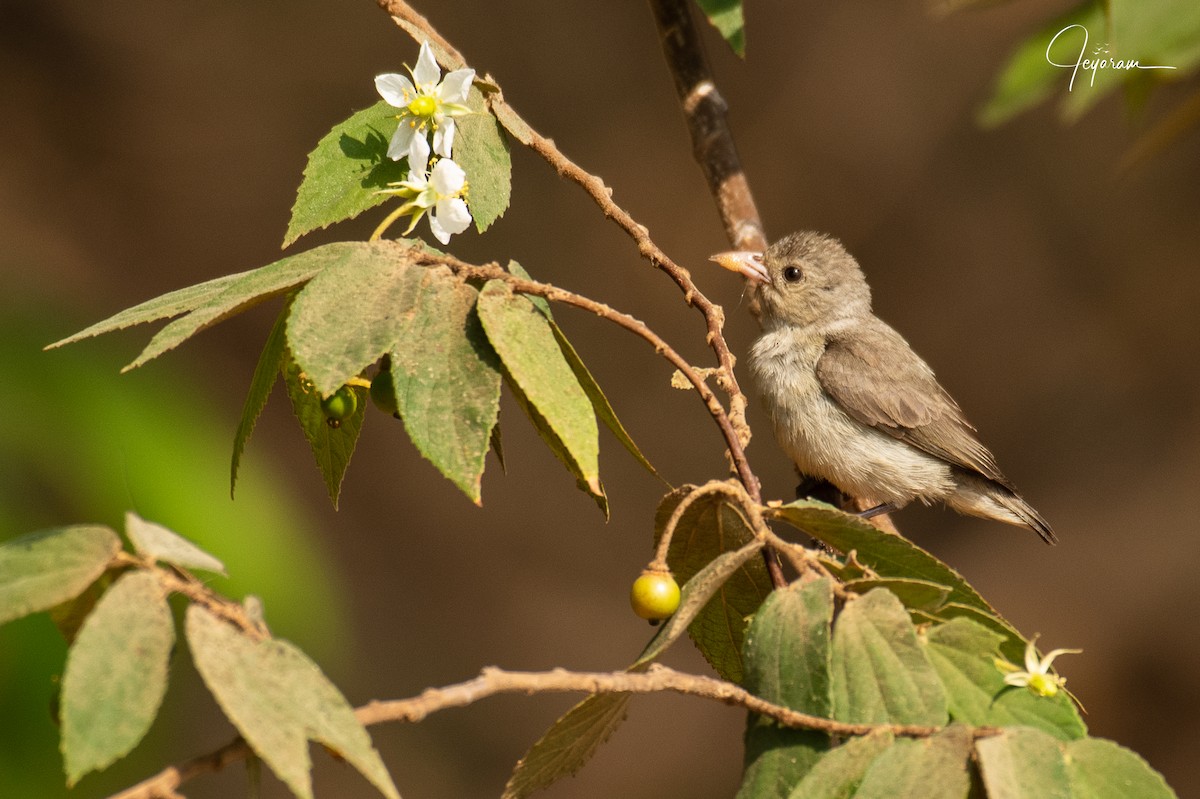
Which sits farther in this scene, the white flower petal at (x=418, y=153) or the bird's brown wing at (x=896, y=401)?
the bird's brown wing at (x=896, y=401)

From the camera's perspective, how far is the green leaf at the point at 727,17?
211 cm

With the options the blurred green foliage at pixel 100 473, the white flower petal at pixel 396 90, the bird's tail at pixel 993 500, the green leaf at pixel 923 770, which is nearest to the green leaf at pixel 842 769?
the green leaf at pixel 923 770

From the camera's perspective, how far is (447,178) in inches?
71.8

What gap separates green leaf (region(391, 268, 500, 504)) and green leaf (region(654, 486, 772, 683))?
0.38 meters

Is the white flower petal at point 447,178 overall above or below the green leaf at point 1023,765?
above

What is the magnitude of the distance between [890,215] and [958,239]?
0.37 metres

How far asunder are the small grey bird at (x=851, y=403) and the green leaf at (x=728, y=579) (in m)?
1.82

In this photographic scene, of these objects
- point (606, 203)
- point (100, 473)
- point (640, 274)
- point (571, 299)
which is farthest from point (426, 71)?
point (640, 274)

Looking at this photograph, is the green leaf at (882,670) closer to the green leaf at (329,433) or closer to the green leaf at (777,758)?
the green leaf at (777,758)

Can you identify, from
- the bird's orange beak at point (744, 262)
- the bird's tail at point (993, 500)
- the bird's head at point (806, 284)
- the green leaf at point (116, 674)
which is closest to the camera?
the green leaf at point (116, 674)

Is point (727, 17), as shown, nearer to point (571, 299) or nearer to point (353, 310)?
point (571, 299)

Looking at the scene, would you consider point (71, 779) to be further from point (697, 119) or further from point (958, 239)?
point (958, 239)

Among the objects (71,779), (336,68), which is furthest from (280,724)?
(336,68)

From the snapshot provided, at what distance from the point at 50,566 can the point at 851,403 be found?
2926 mm
